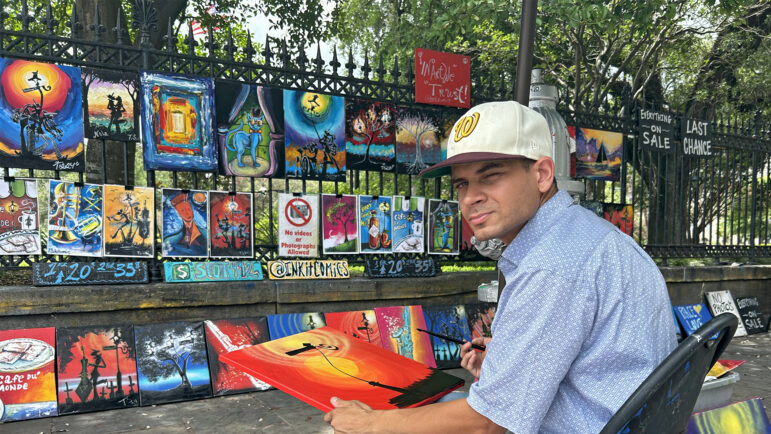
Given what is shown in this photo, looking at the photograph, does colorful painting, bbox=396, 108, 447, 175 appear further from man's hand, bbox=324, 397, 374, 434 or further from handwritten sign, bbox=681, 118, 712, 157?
man's hand, bbox=324, 397, 374, 434

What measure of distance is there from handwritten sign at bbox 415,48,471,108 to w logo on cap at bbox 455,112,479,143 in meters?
4.82

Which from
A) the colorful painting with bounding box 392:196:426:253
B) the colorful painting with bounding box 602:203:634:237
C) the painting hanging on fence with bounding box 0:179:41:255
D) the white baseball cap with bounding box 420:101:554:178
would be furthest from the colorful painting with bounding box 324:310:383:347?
the colorful painting with bounding box 602:203:634:237

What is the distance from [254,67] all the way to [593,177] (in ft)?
16.1

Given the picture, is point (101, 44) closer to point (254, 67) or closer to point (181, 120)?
point (181, 120)

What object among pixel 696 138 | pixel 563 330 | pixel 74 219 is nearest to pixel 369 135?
pixel 74 219

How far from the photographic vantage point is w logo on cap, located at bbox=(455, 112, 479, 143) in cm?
171

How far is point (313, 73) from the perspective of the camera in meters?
5.96

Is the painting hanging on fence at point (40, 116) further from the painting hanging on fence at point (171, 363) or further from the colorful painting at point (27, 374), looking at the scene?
the painting hanging on fence at point (171, 363)

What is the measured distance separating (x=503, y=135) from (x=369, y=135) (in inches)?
188

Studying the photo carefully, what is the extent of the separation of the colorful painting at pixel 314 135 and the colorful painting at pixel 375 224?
446 millimetres

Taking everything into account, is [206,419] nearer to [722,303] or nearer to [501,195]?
[501,195]

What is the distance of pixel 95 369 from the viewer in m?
4.46

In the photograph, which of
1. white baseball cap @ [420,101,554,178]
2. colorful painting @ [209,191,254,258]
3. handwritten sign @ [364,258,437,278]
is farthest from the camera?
handwritten sign @ [364,258,437,278]

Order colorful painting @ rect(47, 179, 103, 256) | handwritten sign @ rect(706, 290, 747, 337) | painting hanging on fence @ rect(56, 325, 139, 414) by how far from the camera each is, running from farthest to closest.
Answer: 1. handwritten sign @ rect(706, 290, 747, 337)
2. colorful painting @ rect(47, 179, 103, 256)
3. painting hanging on fence @ rect(56, 325, 139, 414)
